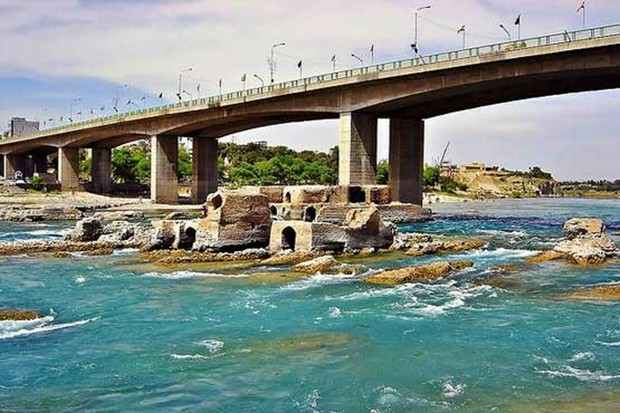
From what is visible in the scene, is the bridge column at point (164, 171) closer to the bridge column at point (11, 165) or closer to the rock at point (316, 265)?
the rock at point (316, 265)

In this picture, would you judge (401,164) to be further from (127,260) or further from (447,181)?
(447,181)

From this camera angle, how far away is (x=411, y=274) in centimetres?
3266

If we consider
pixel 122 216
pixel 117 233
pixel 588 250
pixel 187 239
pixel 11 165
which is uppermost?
pixel 11 165

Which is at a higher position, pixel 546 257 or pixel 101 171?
pixel 101 171

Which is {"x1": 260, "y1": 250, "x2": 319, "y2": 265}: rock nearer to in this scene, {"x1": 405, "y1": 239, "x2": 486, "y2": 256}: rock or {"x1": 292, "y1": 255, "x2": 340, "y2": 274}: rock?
{"x1": 292, "y1": 255, "x2": 340, "y2": 274}: rock

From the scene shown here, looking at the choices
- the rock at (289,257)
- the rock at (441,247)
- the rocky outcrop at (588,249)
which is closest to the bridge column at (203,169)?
the rock at (441,247)

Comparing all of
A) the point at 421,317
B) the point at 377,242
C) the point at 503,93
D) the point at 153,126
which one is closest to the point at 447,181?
the point at 153,126

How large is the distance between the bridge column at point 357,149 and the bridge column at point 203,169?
34.7 metres

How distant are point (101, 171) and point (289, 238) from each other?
89.5 m

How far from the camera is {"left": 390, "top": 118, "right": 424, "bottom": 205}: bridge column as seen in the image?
2997 inches

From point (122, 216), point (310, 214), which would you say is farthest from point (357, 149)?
point (122, 216)

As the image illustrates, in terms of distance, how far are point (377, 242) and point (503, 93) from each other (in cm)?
3096

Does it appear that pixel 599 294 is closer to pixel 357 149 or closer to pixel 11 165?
pixel 357 149

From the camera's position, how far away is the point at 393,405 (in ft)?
52.9
